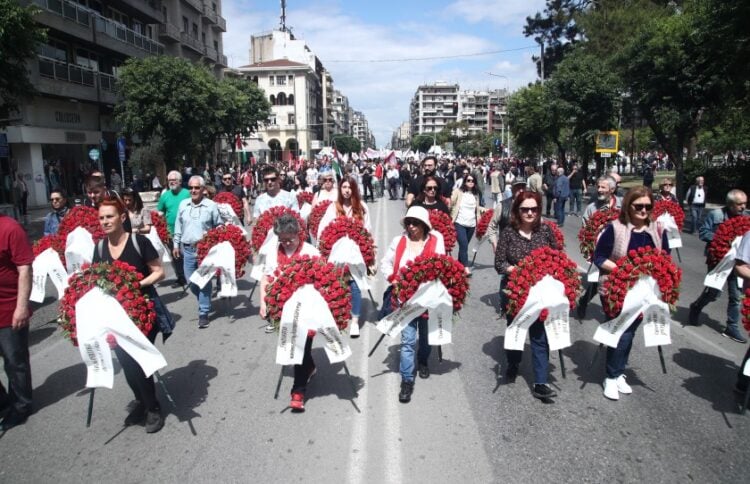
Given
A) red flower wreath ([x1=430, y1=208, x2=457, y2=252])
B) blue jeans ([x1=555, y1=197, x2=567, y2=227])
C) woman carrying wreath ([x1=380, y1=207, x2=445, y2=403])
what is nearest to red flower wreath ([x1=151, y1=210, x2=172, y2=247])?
red flower wreath ([x1=430, y1=208, x2=457, y2=252])

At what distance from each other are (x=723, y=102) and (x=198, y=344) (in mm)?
21187

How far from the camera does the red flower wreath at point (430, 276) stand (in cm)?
495

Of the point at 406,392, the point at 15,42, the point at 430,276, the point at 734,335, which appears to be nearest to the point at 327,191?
the point at 430,276

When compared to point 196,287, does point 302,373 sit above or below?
below

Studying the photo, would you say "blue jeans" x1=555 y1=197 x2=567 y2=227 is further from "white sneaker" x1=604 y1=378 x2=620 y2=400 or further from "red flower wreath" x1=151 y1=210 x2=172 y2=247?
"white sneaker" x1=604 y1=378 x2=620 y2=400

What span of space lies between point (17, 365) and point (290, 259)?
2.55 meters

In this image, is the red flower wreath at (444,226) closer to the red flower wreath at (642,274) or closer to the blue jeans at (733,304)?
the red flower wreath at (642,274)

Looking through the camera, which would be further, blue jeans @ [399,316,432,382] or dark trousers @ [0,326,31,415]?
blue jeans @ [399,316,432,382]

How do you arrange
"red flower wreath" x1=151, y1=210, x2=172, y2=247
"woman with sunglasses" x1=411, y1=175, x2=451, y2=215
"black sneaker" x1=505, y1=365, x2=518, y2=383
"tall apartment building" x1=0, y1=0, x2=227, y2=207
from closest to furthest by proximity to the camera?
"black sneaker" x1=505, y1=365, x2=518, y2=383 → "woman with sunglasses" x1=411, y1=175, x2=451, y2=215 → "red flower wreath" x1=151, y1=210, x2=172, y2=247 → "tall apartment building" x1=0, y1=0, x2=227, y2=207

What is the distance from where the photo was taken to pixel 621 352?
4973 millimetres

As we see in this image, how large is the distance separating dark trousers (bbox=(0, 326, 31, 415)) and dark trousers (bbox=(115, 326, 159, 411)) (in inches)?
40.4

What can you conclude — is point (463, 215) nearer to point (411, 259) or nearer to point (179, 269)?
point (411, 259)

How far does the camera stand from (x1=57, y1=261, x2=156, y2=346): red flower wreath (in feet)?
14.1

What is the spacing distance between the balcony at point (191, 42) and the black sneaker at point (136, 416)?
46260mm
